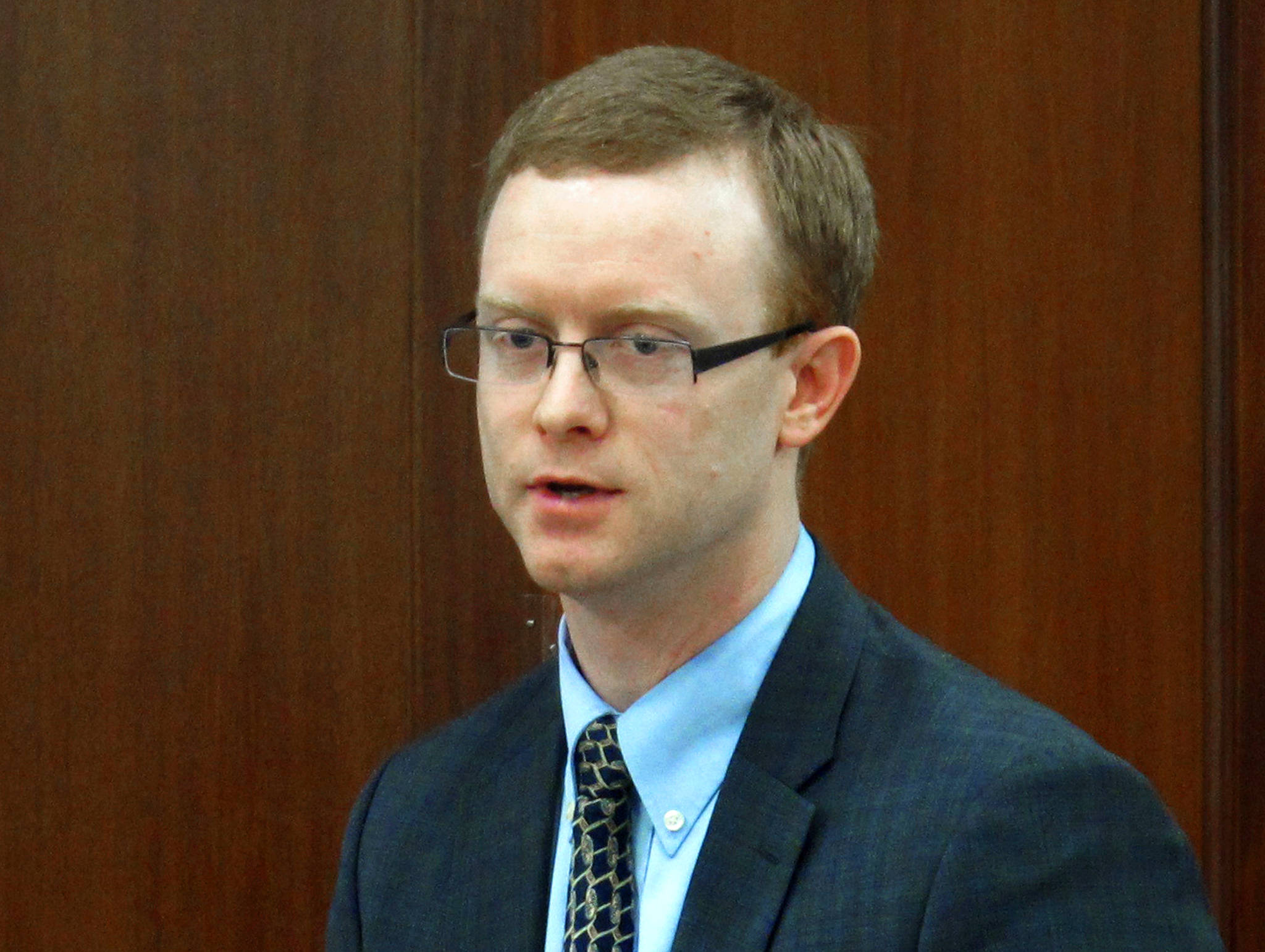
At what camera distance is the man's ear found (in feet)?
4.61

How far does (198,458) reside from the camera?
6.68 ft

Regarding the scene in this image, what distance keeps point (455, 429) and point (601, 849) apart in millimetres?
815

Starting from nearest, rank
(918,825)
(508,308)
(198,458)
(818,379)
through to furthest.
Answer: (918,825) < (508,308) < (818,379) < (198,458)

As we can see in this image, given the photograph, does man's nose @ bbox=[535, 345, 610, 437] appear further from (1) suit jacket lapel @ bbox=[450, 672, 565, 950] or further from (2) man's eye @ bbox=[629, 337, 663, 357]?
(1) suit jacket lapel @ bbox=[450, 672, 565, 950]

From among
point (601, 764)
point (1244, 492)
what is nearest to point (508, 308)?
point (601, 764)

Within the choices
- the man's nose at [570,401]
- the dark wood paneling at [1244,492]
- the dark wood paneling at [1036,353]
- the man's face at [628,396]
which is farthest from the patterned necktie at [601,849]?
the dark wood paneling at [1244,492]

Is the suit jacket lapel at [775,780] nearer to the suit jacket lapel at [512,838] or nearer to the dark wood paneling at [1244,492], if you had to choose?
the suit jacket lapel at [512,838]

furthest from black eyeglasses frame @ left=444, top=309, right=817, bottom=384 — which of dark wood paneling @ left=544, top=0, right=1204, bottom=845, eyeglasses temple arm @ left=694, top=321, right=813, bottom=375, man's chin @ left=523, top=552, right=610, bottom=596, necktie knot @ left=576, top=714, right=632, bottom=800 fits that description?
dark wood paneling @ left=544, top=0, right=1204, bottom=845

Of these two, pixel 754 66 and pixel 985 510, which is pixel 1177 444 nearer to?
pixel 985 510

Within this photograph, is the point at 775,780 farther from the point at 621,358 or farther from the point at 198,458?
the point at 198,458

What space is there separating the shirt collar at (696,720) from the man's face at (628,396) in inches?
2.9

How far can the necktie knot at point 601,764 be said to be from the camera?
1.38 meters

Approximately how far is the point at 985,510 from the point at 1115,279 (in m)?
0.34

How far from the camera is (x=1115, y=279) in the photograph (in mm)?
2188
